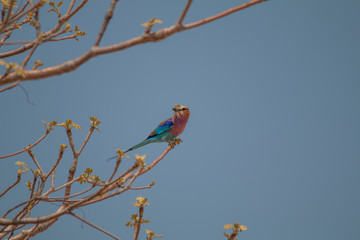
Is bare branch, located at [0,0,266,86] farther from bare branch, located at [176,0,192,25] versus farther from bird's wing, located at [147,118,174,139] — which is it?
bird's wing, located at [147,118,174,139]

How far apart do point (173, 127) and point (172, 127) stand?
2 centimetres

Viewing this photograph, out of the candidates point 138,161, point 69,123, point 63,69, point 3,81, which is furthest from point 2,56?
point 138,161

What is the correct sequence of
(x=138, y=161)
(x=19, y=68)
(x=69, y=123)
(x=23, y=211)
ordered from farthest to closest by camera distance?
(x=69, y=123), (x=23, y=211), (x=138, y=161), (x=19, y=68)

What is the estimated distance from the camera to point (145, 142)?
5898 mm

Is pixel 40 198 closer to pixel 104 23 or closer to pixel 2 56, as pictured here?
pixel 2 56

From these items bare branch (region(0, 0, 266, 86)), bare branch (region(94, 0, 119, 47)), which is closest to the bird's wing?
bare branch (region(94, 0, 119, 47))

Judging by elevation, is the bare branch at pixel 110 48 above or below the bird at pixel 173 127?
below

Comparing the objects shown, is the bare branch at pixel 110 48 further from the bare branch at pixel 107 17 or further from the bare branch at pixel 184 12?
the bare branch at pixel 107 17

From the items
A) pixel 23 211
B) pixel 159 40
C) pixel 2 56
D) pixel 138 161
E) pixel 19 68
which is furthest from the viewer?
pixel 2 56

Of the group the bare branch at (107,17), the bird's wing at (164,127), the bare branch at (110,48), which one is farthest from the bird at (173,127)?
the bare branch at (110,48)

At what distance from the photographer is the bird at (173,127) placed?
19.2 feet

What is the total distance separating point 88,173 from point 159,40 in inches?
68.2

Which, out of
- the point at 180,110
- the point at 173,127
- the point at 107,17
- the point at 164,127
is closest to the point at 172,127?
the point at 173,127

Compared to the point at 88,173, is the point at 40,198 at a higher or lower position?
lower
